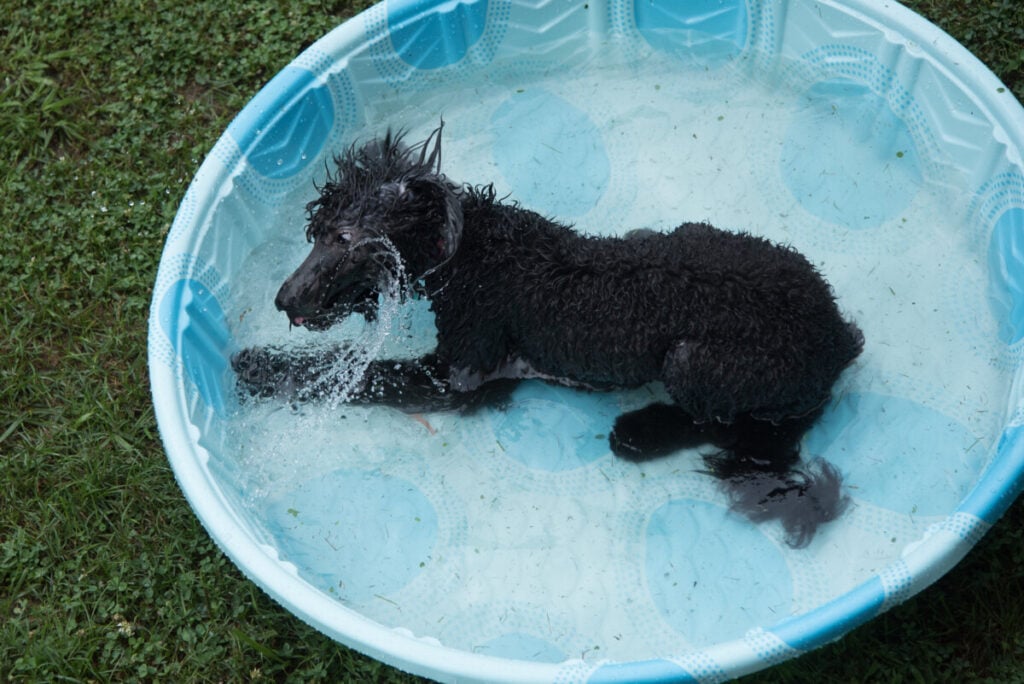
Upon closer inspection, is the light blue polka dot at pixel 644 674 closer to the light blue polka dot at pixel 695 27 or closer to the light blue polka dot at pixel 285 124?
the light blue polka dot at pixel 285 124

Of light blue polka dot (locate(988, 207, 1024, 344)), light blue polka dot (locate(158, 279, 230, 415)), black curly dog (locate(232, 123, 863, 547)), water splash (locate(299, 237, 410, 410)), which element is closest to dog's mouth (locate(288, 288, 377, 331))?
black curly dog (locate(232, 123, 863, 547))

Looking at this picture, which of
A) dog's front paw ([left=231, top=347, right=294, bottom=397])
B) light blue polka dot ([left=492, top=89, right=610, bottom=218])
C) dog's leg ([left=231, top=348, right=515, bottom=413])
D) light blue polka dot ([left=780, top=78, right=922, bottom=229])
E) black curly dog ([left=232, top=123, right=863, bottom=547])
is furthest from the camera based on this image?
light blue polka dot ([left=492, top=89, right=610, bottom=218])

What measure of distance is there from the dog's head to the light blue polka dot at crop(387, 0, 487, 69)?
1.41 meters

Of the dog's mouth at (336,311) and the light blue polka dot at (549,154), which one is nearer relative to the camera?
the dog's mouth at (336,311)

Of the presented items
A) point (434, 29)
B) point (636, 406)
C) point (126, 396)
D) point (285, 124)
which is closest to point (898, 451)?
point (636, 406)

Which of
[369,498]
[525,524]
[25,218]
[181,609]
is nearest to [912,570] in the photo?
[525,524]

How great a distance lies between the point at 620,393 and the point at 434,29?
220 cm

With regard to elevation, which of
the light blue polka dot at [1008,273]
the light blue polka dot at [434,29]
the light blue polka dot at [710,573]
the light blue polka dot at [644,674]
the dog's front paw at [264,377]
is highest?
the light blue polka dot at [434,29]

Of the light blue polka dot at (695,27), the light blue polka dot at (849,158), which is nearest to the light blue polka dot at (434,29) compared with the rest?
the light blue polka dot at (695,27)

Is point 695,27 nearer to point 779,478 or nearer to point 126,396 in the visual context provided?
point 779,478

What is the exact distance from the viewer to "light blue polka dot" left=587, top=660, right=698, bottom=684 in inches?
128

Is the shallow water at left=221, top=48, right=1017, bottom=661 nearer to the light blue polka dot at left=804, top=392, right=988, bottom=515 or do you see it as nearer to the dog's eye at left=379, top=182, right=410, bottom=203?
the light blue polka dot at left=804, top=392, right=988, bottom=515

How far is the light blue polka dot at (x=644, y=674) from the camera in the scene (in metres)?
A: 3.25

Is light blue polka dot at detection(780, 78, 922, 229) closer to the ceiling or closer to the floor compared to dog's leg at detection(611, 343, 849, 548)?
closer to the ceiling
